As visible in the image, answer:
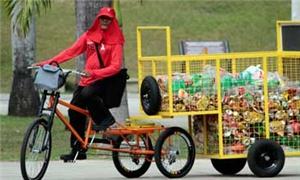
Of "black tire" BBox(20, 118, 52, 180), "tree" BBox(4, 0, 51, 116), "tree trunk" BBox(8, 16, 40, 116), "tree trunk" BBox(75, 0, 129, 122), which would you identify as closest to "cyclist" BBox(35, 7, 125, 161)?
"black tire" BBox(20, 118, 52, 180)

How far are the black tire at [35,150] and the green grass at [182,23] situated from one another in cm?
2123

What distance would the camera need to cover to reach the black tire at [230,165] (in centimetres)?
1144

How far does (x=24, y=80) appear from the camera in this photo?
1970cm

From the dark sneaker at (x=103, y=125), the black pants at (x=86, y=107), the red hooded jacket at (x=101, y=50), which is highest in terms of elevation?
the red hooded jacket at (x=101, y=50)

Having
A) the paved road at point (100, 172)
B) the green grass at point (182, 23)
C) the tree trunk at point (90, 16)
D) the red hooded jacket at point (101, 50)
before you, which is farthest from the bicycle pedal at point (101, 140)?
the green grass at point (182, 23)

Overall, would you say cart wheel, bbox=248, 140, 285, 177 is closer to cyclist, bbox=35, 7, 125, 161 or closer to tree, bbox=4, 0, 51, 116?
cyclist, bbox=35, 7, 125, 161

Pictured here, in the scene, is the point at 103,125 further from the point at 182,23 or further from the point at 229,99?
the point at 182,23

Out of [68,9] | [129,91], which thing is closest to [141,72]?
[129,91]

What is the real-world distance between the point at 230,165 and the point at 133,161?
3.83 feet

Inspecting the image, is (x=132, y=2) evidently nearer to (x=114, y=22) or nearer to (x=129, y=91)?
(x=129, y=91)

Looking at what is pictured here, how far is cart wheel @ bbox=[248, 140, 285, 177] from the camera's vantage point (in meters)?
10.8

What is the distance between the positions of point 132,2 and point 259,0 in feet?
17.0

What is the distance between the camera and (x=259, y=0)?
3966 centimetres

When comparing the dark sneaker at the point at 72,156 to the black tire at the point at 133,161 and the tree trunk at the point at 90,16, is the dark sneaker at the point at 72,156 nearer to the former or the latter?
the black tire at the point at 133,161
